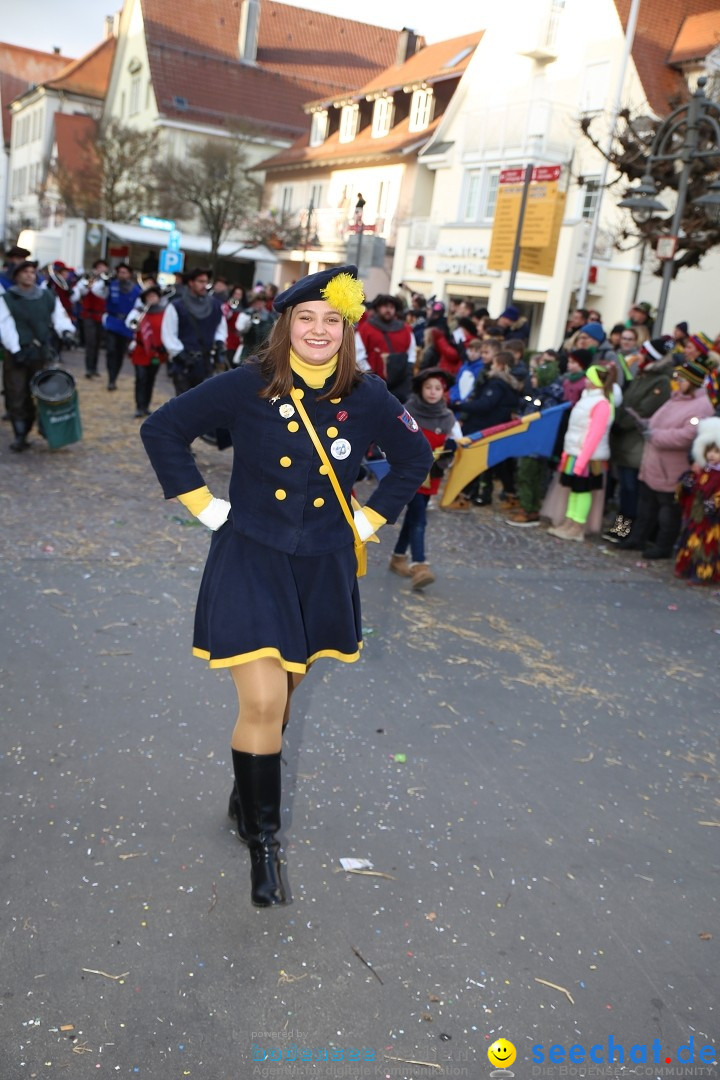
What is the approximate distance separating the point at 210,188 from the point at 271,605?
37.6m

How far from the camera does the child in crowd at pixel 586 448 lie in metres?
8.95

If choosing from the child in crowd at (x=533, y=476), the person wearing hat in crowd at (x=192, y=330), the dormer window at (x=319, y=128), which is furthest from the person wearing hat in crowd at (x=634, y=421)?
the dormer window at (x=319, y=128)

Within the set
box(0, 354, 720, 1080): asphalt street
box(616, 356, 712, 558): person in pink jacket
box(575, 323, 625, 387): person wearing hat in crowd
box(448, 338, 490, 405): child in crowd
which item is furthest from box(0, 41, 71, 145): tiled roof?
box(0, 354, 720, 1080): asphalt street

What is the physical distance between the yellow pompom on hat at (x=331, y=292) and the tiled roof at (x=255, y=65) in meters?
44.6

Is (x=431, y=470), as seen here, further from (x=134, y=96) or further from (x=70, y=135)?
(x=70, y=135)

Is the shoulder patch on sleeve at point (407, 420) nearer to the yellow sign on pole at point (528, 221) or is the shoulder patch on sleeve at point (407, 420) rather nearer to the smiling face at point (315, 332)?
the smiling face at point (315, 332)

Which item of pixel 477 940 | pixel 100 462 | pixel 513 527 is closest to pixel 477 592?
pixel 513 527

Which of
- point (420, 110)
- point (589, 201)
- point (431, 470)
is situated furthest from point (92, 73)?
point (431, 470)

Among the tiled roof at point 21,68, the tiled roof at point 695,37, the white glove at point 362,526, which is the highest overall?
the tiled roof at point 21,68

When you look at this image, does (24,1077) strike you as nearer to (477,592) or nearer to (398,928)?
Result: (398,928)

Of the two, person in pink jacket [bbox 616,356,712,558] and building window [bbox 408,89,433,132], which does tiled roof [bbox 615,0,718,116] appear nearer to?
building window [bbox 408,89,433,132]

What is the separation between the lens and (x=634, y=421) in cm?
908

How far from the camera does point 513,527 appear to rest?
9555 millimetres

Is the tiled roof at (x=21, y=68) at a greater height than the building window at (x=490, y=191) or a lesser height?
greater
